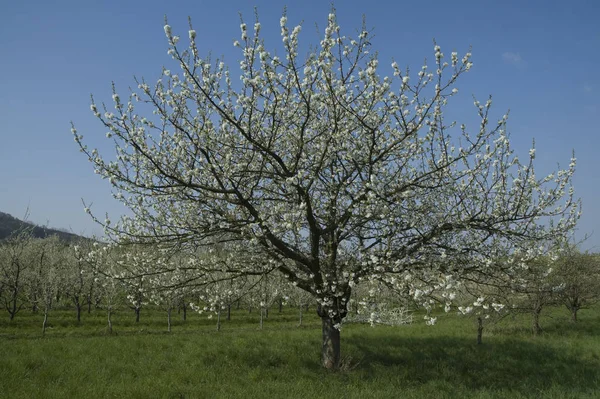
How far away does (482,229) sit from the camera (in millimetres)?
12344

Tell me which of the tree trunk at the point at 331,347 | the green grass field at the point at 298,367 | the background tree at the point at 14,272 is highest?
the background tree at the point at 14,272

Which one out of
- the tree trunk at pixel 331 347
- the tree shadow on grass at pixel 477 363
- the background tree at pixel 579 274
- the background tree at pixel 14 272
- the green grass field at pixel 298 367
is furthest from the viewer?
the background tree at pixel 14 272

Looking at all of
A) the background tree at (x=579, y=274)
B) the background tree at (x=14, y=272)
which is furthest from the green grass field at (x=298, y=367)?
the background tree at (x=14, y=272)

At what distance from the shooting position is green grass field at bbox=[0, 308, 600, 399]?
10.6m

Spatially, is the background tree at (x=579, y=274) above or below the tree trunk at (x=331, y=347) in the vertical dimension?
above

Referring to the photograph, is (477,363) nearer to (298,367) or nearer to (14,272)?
(298,367)

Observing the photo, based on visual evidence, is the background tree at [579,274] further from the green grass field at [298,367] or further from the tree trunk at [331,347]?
the tree trunk at [331,347]

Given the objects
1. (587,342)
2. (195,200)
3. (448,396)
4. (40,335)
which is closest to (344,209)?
(195,200)

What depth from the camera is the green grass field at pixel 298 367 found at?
10.6 metres

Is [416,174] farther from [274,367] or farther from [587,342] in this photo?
[587,342]

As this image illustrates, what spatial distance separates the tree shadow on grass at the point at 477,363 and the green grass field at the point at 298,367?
5cm

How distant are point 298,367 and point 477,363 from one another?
26.1 ft

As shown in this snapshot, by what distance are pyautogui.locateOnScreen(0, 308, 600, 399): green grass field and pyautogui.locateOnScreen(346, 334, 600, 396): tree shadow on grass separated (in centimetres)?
5

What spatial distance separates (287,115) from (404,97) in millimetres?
3193
